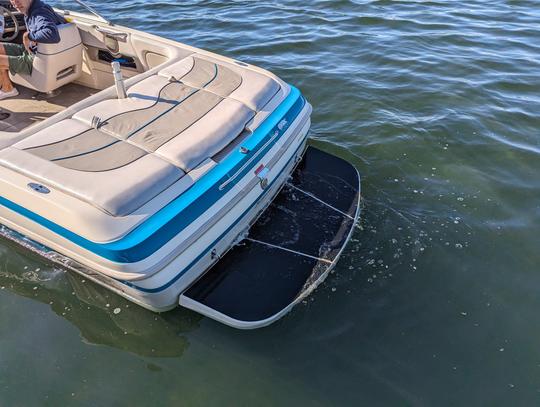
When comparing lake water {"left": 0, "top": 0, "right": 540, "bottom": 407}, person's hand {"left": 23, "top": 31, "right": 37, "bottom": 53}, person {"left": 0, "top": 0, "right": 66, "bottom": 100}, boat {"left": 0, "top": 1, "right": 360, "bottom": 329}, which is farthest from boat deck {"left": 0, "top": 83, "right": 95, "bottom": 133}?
lake water {"left": 0, "top": 0, "right": 540, "bottom": 407}

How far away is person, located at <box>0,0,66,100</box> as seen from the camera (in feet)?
16.6

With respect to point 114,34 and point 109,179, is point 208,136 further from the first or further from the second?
point 114,34

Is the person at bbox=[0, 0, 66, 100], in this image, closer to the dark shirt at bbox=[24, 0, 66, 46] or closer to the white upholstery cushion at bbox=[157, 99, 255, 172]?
the dark shirt at bbox=[24, 0, 66, 46]

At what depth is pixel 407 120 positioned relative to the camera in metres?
6.48

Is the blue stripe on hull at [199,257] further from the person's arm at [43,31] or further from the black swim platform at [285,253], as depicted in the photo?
the person's arm at [43,31]

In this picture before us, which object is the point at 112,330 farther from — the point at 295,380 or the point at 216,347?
the point at 295,380

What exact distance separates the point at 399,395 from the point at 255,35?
740 cm

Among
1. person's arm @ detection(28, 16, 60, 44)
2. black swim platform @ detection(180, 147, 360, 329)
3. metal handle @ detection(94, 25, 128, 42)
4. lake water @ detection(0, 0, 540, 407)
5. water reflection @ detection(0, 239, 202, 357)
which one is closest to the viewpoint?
lake water @ detection(0, 0, 540, 407)

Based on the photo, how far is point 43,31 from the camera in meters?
5.04

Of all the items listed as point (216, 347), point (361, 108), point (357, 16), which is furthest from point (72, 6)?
point (216, 347)

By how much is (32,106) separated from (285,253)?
3.65 m

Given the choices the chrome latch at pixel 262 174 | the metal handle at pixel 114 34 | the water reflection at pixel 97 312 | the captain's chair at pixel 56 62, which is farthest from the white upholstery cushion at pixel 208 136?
the captain's chair at pixel 56 62

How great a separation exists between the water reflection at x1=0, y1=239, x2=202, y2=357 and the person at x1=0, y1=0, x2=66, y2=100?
2.18 metres

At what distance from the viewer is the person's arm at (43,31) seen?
5.04 m
